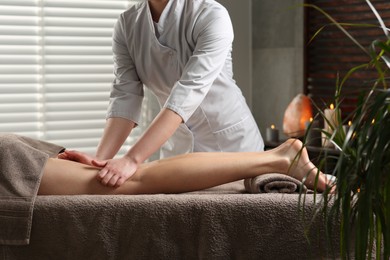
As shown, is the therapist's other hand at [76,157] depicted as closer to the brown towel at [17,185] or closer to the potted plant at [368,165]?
the brown towel at [17,185]

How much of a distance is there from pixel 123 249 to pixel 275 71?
2.61 meters

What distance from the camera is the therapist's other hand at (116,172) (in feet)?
7.03

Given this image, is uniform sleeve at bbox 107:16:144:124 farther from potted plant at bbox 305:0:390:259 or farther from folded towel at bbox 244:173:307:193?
potted plant at bbox 305:0:390:259

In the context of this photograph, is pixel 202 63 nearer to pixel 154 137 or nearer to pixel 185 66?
pixel 185 66

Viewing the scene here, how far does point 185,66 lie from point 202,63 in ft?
0.37

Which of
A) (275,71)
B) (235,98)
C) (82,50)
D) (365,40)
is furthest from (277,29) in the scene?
(235,98)

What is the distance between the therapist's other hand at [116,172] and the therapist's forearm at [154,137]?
4 cm

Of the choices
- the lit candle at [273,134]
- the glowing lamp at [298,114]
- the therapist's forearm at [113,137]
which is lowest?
the lit candle at [273,134]

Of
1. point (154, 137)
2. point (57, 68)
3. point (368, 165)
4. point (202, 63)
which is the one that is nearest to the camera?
point (368, 165)

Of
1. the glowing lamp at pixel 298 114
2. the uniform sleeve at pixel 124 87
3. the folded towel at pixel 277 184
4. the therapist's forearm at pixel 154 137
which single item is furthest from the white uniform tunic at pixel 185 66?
the glowing lamp at pixel 298 114

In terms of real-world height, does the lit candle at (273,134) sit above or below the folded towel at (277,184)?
below

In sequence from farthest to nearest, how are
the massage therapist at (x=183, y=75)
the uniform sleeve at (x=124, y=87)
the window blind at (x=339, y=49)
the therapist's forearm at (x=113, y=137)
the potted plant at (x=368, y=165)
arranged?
1. the window blind at (x=339, y=49)
2. the uniform sleeve at (x=124, y=87)
3. the therapist's forearm at (x=113, y=137)
4. the massage therapist at (x=183, y=75)
5. the potted plant at (x=368, y=165)

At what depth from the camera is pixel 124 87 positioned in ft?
9.19

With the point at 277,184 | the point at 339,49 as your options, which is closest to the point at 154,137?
the point at 277,184
